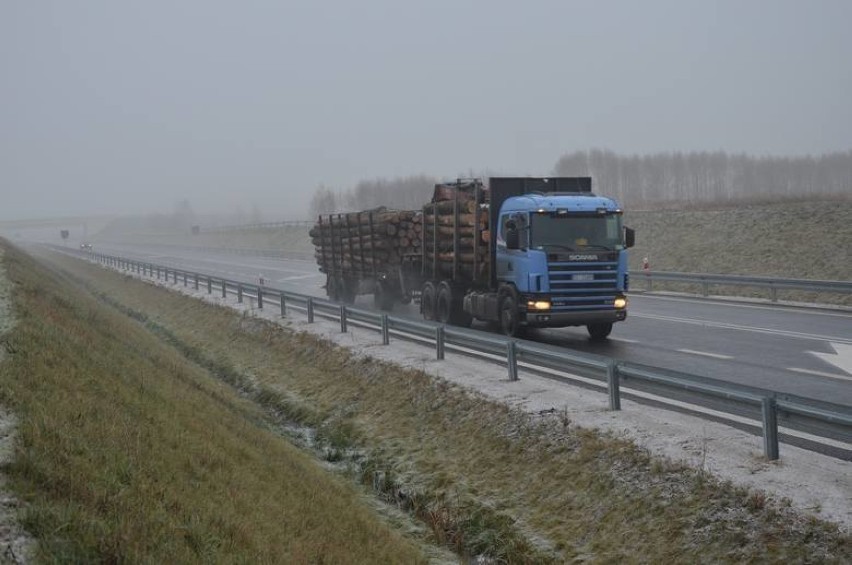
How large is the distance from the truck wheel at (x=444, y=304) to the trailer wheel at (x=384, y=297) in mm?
5149

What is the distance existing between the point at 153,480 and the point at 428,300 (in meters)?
14.7

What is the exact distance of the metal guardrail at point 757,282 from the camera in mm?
22578

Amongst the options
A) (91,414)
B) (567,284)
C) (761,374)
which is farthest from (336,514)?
(567,284)

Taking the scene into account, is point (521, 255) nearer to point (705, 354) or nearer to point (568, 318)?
point (568, 318)

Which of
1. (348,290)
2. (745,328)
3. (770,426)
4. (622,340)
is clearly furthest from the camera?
(348,290)

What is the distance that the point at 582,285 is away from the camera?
16859 mm

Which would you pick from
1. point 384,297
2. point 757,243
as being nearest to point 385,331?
point 384,297

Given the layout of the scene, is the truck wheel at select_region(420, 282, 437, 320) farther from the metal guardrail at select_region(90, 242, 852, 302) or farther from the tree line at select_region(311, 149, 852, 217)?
the tree line at select_region(311, 149, 852, 217)

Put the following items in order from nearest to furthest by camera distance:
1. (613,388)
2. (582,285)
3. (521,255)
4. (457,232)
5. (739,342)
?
1. (613,388)
2. (582,285)
3. (739,342)
4. (521,255)
5. (457,232)

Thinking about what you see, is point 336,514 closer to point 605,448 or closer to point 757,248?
point 605,448

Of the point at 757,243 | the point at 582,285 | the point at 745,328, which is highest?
the point at 582,285

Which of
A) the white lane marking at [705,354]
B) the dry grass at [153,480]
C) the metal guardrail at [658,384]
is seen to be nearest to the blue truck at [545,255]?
the white lane marking at [705,354]

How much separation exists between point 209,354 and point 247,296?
799cm

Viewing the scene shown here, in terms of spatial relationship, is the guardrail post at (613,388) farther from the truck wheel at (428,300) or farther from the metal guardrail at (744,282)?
the metal guardrail at (744,282)
